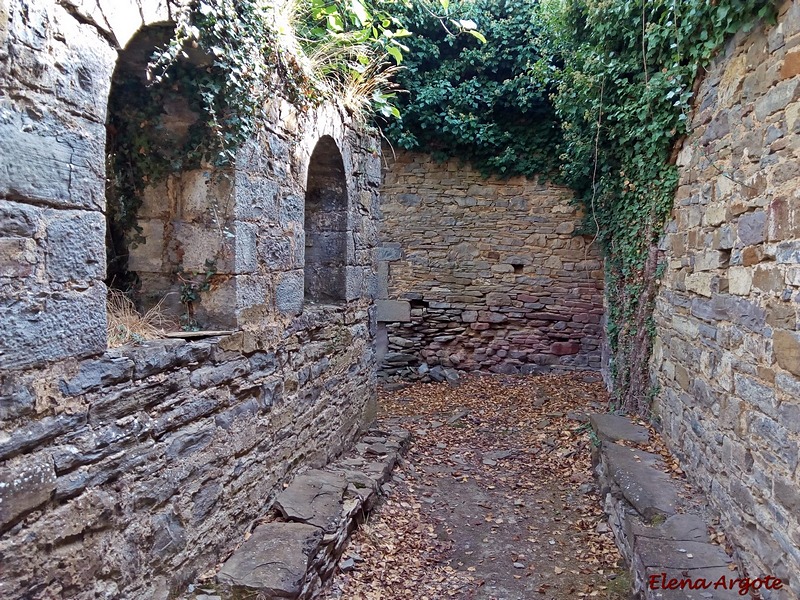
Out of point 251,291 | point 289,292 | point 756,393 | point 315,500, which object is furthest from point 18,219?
point 756,393

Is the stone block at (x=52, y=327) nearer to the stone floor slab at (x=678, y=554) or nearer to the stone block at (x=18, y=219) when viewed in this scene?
the stone block at (x=18, y=219)

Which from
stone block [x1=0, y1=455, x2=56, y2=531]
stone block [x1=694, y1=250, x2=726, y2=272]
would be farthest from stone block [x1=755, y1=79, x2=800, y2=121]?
stone block [x1=0, y1=455, x2=56, y2=531]

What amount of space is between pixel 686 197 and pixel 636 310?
1.52 metres

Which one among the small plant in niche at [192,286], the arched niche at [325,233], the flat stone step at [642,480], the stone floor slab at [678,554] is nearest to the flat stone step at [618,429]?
the flat stone step at [642,480]

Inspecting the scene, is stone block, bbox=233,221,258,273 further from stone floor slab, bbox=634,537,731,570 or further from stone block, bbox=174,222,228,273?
stone floor slab, bbox=634,537,731,570

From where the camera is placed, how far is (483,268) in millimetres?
8688

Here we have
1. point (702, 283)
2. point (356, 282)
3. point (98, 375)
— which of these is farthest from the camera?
point (356, 282)

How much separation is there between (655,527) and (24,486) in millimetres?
3275

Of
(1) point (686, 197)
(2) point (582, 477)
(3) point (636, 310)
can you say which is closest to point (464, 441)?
(2) point (582, 477)

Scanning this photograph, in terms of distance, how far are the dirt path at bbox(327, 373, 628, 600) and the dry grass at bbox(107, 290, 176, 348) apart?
1.78 metres

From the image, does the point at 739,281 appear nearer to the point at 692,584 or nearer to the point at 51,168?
the point at 692,584

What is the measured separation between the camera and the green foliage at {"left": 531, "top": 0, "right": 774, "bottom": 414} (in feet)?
13.3

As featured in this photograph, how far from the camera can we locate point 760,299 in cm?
291

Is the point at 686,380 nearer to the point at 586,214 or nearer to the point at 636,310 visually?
the point at 636,310
